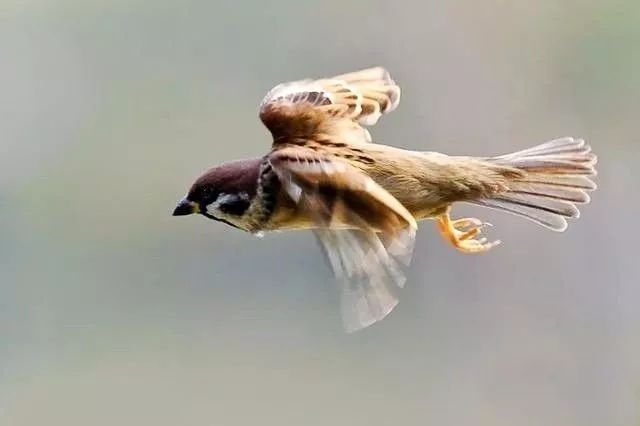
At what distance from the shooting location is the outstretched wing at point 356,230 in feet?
1.27

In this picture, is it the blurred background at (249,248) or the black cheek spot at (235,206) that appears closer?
the black cheek spot at (235,206)

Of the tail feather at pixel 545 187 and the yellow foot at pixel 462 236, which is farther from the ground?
the tail feather at pixel 545 187

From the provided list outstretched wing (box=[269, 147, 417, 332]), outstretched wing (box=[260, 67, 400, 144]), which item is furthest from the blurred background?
outstretched wing (box=[269, 147, 417, 332])

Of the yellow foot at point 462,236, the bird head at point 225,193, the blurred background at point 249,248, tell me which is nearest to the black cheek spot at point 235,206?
the bird head at point 225,193

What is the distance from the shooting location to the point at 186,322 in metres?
0.83

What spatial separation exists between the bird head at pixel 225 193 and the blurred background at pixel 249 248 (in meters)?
0.28

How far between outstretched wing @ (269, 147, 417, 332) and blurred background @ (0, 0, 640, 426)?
1.17 ft

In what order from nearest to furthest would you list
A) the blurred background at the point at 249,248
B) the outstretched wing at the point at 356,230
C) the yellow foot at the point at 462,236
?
1. the outstretched wing at the point at 356,230
2. the yellow foot at the point at 462,236
3. the blurred background at the point at 249,248

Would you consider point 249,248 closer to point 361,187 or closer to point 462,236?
point 462,236

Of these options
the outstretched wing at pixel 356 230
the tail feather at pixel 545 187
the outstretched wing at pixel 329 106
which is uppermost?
the outstretched wing at pixel 329 106

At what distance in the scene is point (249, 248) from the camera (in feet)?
2.70

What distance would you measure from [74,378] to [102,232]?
5.4 inches

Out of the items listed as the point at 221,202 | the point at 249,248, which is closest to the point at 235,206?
the point at 221,202

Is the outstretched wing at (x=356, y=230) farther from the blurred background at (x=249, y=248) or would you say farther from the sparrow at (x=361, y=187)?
the blurred background at (x=249, y=248)
